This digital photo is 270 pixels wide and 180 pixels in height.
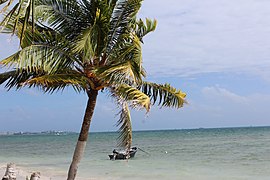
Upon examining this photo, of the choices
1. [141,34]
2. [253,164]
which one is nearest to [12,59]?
[141,34]

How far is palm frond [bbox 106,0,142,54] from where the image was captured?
8172 millimetres

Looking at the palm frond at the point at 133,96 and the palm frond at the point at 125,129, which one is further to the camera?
the palm frond at the point at 125,129

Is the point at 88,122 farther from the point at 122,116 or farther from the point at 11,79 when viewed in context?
the point at 11,79

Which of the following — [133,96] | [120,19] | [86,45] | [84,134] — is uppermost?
[120,19]

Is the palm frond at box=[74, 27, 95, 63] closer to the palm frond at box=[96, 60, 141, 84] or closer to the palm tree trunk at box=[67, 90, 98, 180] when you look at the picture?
the palm frond at box=[96, 60, 141, 84]

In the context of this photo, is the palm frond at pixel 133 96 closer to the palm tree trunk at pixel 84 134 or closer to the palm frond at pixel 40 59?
the palm tree trunk at pixel 84 134

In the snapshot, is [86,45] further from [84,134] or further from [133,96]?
[84,134]

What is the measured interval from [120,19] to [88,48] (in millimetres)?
1102

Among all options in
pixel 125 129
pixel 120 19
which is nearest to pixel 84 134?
pixel 125 129

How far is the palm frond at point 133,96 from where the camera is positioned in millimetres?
7273

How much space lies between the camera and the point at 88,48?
7.54m

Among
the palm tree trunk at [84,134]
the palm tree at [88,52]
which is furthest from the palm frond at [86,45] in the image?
the palm tree trunk at [84,134]

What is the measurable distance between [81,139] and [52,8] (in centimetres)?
266

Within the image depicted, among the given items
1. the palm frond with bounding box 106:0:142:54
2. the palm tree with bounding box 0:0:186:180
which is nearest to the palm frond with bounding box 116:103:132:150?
the palm tree with bounding box 0:0:186:180
